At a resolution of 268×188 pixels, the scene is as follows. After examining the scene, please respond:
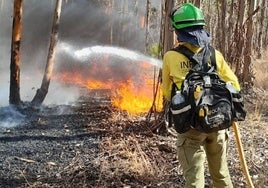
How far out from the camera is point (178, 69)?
3.86 meters

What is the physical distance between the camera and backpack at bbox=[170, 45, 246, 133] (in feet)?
12.0

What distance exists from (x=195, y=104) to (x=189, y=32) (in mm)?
665

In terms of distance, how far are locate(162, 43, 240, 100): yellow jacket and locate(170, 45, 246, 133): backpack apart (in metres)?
0.06

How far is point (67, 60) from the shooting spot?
20.4 metres

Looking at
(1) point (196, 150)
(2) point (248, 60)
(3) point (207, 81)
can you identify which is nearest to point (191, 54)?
(3) point (207, 81)

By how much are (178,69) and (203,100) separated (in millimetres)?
387

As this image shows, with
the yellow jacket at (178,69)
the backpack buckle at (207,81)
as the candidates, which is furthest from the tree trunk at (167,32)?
the backpack buckle at (207,81)

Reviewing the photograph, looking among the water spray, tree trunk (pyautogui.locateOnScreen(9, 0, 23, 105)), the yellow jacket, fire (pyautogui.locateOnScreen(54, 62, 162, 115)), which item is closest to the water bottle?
the yellow jacket

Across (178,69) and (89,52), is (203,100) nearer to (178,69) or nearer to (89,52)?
(178,69)

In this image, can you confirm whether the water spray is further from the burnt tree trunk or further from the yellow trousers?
the yellow trousers

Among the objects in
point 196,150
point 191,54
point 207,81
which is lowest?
point 196,150

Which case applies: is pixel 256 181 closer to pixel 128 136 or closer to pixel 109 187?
pixel 109 187

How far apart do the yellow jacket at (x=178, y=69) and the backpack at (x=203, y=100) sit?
0.06 m

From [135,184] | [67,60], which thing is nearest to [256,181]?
[135,184]
